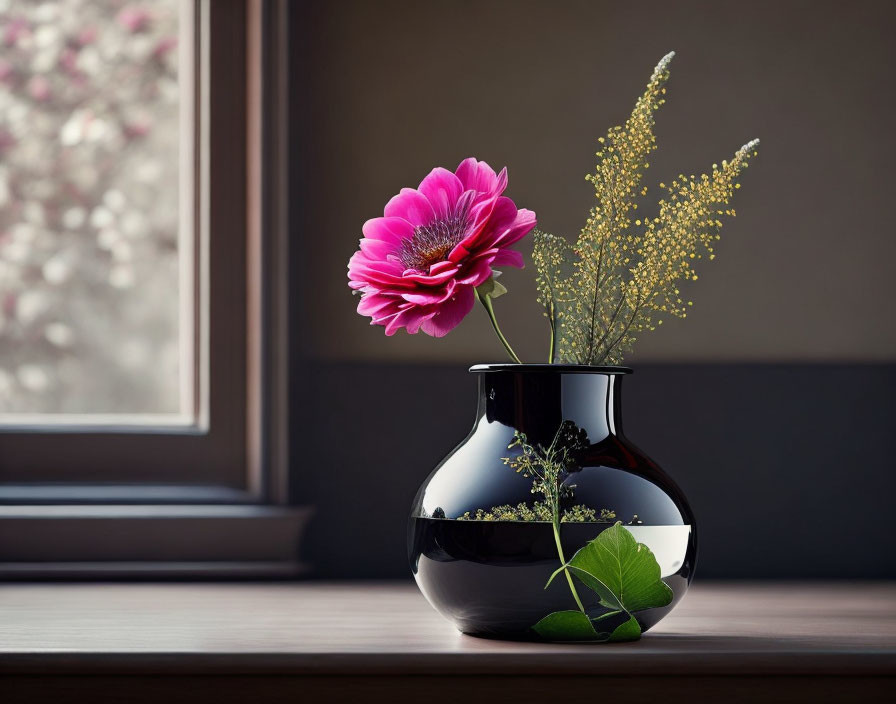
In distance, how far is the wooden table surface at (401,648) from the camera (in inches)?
29.3

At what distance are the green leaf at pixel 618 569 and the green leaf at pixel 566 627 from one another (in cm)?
2

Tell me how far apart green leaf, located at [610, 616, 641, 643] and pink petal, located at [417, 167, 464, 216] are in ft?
1.14

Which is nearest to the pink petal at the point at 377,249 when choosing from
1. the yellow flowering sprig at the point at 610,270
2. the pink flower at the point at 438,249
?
the pink flower at the point at 438,249

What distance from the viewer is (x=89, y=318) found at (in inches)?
56.0

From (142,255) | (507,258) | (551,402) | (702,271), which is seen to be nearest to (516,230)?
(507,258)

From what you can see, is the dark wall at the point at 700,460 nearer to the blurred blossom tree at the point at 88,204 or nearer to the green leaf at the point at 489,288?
the blurred blossom tree at the point at 88,204

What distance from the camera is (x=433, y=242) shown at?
801mm

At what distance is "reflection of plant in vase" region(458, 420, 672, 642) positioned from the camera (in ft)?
2.49

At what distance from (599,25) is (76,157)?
74 centimetres

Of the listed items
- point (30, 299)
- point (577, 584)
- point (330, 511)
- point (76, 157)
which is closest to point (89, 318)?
point (30, 299)

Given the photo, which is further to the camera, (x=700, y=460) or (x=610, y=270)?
(x=700, y=460)

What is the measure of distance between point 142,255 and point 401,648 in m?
0.84

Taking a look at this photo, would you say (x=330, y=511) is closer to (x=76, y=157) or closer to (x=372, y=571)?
(x=372, y=571)

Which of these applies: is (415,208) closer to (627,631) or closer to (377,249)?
(377,249)
